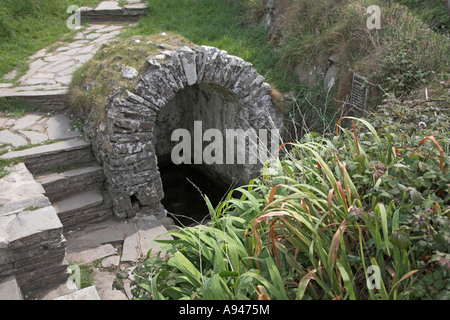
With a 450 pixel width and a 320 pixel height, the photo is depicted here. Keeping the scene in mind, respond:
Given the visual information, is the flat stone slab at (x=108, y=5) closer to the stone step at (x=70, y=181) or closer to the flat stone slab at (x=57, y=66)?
the flat stone slab at (x=57, y=66)

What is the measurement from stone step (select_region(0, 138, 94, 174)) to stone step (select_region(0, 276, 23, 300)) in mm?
1950

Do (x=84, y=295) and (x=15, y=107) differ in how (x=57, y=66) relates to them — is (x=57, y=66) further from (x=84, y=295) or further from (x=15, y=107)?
(x=84, y=295)

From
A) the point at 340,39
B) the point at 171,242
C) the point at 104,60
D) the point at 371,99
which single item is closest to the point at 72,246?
the point at 171,242

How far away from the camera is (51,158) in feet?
17.0

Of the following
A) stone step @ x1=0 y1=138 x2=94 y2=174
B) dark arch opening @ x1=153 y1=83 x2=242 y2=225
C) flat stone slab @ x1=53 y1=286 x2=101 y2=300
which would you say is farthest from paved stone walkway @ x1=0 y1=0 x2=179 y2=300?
dark arch opening @ x1=153 y1=83 x2=242 y2=225

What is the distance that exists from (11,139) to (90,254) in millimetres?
2120

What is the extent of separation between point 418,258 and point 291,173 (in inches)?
45.6

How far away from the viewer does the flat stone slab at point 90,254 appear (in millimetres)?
4363

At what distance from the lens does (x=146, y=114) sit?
4.98 m

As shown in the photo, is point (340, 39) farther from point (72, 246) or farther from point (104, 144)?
point (72, 246)

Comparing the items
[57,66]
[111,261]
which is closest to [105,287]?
[111,261]

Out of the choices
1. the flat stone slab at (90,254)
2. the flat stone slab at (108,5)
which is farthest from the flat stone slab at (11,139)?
the flat stone slab at (108,5)

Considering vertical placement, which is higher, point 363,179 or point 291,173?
point 363,179

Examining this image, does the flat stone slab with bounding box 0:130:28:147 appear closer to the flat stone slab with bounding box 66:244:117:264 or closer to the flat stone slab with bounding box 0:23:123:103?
the flat stone slab with bounding box 0:23:123:103
